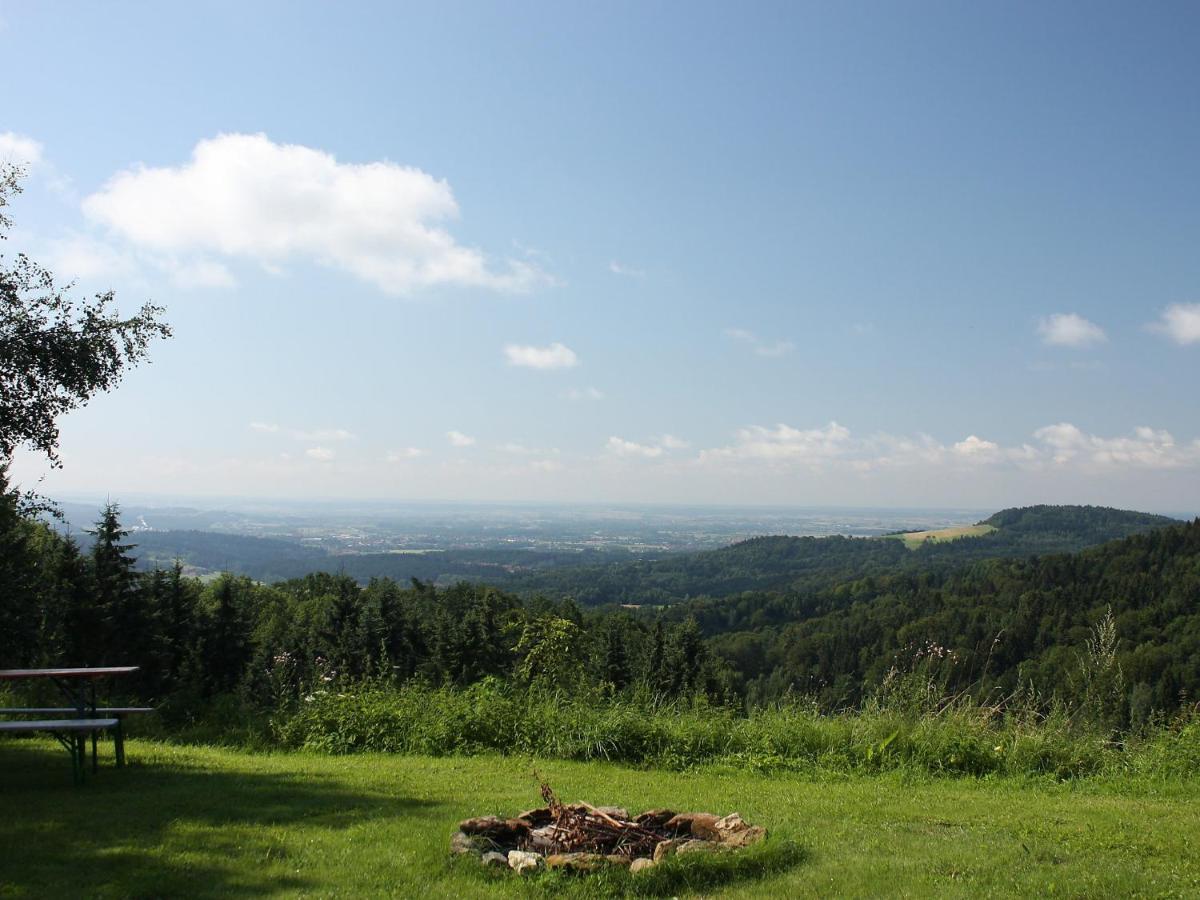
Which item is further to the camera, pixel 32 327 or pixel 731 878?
pixel 32 327

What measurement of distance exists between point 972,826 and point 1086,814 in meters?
1.21

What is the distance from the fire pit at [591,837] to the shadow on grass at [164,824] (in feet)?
3.45

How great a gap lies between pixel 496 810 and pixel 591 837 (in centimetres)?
151

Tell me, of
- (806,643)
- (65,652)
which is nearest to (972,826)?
(65,652)

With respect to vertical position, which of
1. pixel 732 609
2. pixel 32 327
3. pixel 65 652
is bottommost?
pixel 732 609

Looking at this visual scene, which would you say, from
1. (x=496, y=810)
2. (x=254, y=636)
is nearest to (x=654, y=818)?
(x=496, y=810)

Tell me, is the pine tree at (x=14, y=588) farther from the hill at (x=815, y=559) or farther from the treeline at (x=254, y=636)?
the hill at (x=815, y=559)

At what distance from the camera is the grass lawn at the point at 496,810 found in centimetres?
432

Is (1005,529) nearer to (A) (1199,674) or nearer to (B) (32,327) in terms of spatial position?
(A) (1199,674)

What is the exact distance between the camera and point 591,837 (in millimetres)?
4844

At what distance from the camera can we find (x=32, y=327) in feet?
32.0

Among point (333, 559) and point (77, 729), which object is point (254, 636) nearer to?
point (77, 729)

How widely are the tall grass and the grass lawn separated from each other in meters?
0.45

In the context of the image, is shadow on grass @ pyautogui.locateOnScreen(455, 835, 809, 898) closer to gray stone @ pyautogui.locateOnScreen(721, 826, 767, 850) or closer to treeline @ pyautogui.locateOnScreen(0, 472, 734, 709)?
gray stone @ pyautogui.locateOnScreen(721, 826, 767, 850)
